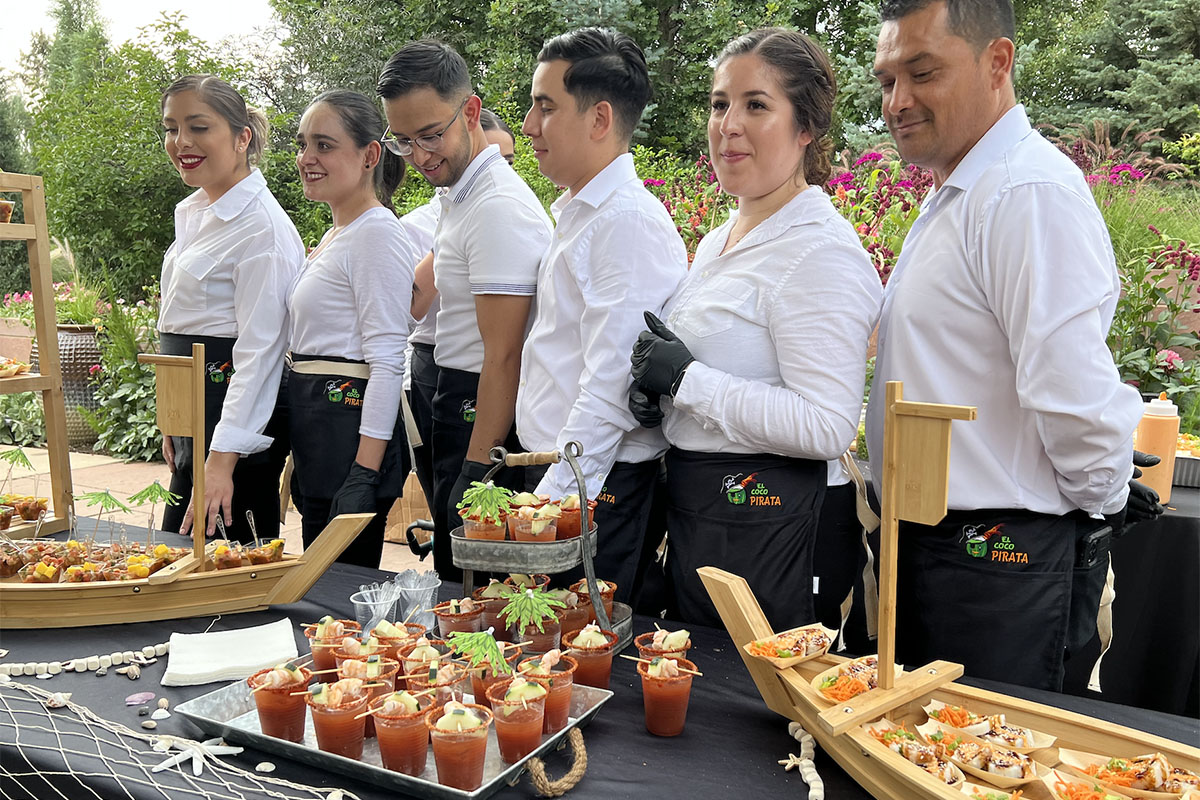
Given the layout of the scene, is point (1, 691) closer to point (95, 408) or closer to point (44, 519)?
point (44, 519)

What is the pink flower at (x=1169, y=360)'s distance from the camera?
3303 mm

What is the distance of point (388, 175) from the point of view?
10.2ft

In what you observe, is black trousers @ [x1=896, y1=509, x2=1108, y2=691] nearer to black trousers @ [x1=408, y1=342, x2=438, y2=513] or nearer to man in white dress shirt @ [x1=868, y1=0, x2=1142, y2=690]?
man in white dress shirt @ [x1=868, y1=0, x2=1142, y2=690]

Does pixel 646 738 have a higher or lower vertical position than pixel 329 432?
lower

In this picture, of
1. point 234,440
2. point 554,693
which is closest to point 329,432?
point 234,440

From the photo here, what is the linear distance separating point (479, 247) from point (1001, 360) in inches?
48.4

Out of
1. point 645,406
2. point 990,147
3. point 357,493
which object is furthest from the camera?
point 357,493

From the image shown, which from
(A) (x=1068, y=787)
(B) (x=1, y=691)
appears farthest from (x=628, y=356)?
(B) (x=1, y=691)

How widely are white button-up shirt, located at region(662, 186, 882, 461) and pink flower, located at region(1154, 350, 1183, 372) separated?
6.64 feet

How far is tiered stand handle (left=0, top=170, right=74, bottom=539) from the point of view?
2.41m

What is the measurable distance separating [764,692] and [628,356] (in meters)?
0.75

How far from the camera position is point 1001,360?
66.5 inches

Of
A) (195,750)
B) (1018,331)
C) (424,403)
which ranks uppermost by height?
(1018,331)

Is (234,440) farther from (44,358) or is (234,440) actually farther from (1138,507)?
(1138,507)
